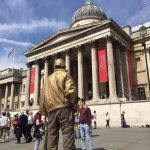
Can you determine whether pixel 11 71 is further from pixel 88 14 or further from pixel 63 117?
pixel 63 117

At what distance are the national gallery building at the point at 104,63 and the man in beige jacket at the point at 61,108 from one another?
18647mm

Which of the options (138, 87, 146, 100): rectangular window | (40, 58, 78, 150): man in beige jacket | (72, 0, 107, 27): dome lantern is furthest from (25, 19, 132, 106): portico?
(40, 58, 78, 150): man in beige jacket

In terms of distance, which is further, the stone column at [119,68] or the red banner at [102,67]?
the stone column at [119,68]

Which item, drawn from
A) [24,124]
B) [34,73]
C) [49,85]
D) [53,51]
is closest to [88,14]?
[53,51]

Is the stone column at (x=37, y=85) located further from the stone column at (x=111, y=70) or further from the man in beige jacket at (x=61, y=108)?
the man in beige jacket at (x=61, y=108)

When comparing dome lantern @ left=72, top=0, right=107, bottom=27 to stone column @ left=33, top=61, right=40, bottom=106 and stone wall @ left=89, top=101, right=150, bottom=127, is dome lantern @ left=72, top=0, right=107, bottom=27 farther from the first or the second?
stone wall @ left=89, top=101, right=150, bottom=127

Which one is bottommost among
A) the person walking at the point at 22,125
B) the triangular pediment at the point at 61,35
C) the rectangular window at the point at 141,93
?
the person walking at the point at 22,125

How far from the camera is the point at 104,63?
1128 inches

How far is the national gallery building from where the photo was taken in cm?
2577

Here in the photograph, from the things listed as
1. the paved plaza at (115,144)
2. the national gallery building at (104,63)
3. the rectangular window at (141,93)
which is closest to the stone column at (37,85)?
the national gallery building at (104,63)

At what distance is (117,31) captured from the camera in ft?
103

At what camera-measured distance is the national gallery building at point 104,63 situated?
84.5 feet

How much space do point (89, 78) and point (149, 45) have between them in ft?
36.0

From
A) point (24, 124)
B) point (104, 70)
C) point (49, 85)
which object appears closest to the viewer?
point (49, 85)
